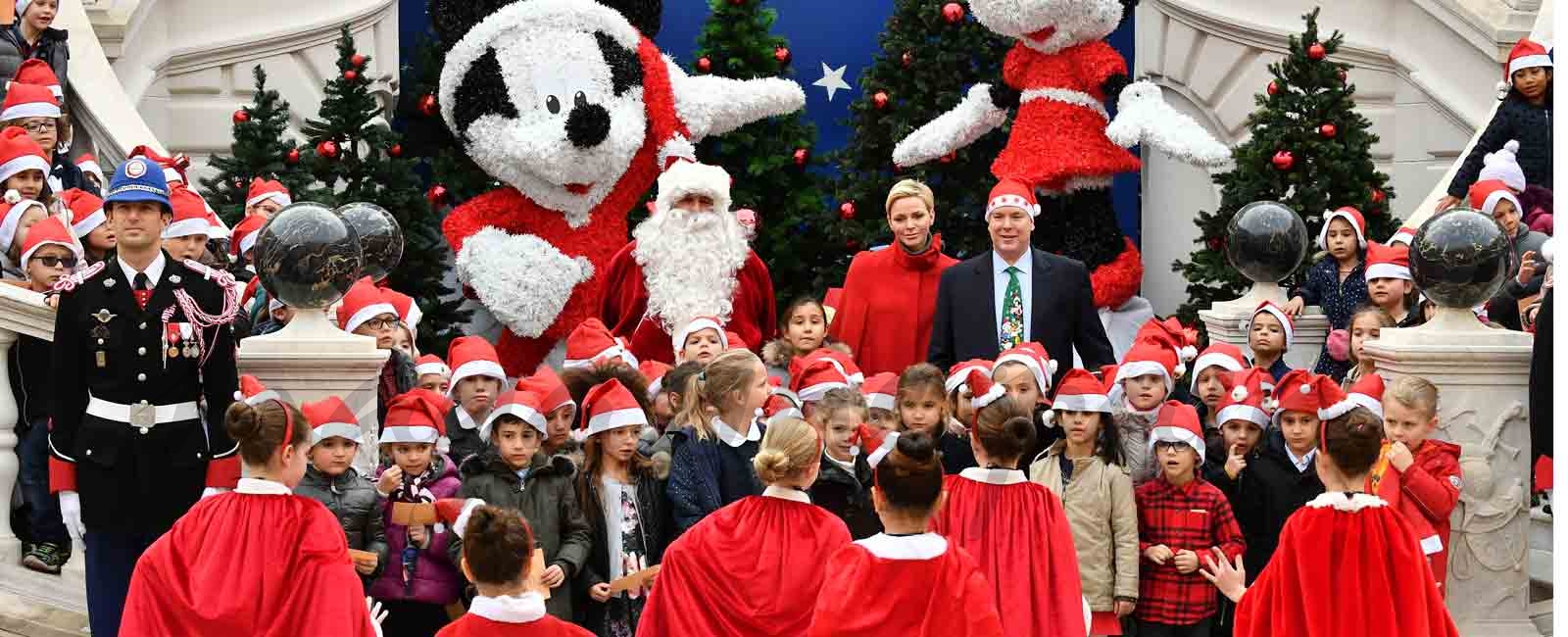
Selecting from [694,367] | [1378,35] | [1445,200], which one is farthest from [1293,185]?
[694,367]

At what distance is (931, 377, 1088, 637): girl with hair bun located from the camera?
7.15 metres

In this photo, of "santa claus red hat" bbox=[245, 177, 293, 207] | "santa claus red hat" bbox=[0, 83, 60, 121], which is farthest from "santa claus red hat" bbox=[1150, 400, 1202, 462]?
"santa claus red hat" bbox=[0, 83, 60, 121]

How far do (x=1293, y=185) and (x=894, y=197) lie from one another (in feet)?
9.66

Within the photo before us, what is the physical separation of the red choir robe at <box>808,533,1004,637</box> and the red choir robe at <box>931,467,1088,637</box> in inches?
38.0

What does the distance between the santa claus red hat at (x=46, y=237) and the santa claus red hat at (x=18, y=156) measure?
771 mm

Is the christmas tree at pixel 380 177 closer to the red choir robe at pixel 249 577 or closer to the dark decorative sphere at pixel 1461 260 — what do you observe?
the red choir robe at pixel 249 577

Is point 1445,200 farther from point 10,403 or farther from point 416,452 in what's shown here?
point 10,403

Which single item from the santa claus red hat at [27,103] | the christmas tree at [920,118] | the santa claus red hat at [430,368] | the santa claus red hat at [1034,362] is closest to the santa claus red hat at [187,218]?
the santa claus red hat at [27,103]

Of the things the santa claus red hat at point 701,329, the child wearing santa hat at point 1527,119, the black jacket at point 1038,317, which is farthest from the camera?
the child wearing santa hat at point 1527,119

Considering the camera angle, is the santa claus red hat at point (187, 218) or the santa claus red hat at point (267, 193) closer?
the santa claus red hat at point (187, 218)

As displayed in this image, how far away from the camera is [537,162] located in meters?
12.0

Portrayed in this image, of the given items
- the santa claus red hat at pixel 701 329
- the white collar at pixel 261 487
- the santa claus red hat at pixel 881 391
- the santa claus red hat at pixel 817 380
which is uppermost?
the santa claus red hat at pixel 701 329

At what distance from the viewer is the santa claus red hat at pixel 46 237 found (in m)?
8.91

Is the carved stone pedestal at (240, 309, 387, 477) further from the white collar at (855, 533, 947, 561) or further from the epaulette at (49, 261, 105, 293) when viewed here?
the white collar at (855, 533, 947, 561)
